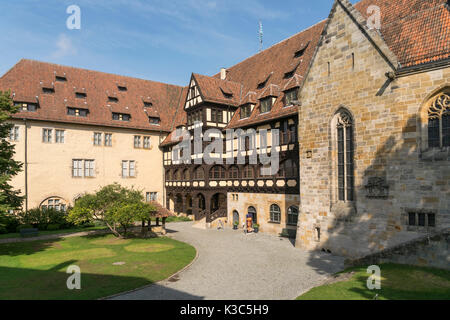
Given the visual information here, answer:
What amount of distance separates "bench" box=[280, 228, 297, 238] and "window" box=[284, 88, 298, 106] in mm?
9755

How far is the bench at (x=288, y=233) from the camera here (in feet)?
79.8

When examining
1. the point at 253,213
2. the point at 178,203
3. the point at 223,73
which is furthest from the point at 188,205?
the point at 223,73

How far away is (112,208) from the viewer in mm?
23719

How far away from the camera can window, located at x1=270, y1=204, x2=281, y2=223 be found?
84.9ft

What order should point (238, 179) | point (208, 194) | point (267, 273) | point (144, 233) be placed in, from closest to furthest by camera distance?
point (267, 273) → point (144, 233) → point (238, 179) → point (208, 194)

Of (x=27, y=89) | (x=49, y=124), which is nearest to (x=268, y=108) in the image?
(x=49, y=124)

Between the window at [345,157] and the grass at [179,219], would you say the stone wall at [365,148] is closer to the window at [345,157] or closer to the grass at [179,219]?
the window at [345,157]

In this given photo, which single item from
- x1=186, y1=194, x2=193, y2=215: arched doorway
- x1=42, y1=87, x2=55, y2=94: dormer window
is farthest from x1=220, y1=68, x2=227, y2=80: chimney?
x1=42, y1=87, x2=55, y2=94: dormer window

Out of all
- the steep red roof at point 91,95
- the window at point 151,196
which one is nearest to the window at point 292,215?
the steep red roof at point 91,95

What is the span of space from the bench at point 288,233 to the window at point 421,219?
9.95m

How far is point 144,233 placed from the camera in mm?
26438

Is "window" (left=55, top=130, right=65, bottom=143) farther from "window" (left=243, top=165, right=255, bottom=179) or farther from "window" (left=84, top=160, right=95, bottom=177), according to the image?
"window" (left=243, top=165, right=255, bottom=179)

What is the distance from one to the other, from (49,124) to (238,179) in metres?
20.2

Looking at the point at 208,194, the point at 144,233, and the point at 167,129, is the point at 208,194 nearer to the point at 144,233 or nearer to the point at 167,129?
the point at 144,233
